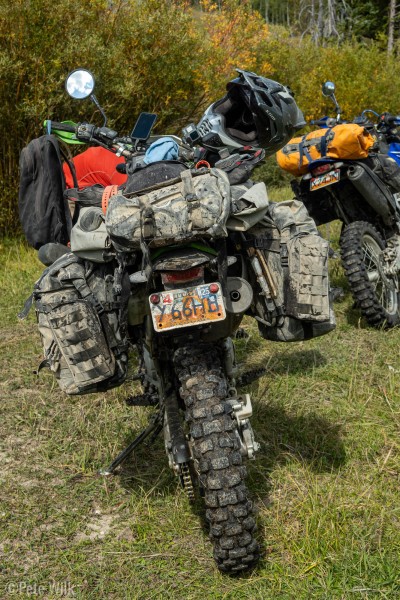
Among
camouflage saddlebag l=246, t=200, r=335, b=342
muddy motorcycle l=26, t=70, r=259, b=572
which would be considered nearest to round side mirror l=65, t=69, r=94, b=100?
muddy motorcycle l=26, t=70, r=259, b=572

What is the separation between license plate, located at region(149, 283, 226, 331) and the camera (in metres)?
2.45

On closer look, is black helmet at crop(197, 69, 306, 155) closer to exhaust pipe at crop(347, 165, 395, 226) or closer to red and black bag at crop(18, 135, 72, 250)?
red and black bag at crop(18, 135, 72, 250)

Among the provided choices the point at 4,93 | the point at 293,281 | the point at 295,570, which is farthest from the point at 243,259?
the point at 4,93

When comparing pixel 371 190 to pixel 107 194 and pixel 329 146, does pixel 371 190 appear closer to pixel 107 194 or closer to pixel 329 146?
pixel 329 146

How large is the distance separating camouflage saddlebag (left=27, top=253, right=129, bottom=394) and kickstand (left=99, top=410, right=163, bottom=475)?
449mm

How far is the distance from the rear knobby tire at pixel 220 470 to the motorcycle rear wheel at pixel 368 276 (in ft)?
9.35

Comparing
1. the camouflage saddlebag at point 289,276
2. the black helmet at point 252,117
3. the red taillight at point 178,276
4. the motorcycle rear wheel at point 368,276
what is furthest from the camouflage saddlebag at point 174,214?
the motorcycle rear wheel at point 368,276

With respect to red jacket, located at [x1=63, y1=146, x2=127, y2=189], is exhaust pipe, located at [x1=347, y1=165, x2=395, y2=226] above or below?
below

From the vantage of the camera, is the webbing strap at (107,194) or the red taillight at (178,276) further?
the webbing strap at (107,194)

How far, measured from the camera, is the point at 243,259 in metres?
2.99

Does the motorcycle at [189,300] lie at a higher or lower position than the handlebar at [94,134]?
lower

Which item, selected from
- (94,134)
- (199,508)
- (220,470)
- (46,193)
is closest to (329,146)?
(46,193)

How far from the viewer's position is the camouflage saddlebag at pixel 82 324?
2.75m

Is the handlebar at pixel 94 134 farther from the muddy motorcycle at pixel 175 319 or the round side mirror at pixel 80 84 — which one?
the muddy motorcycle at pixel 175 319
